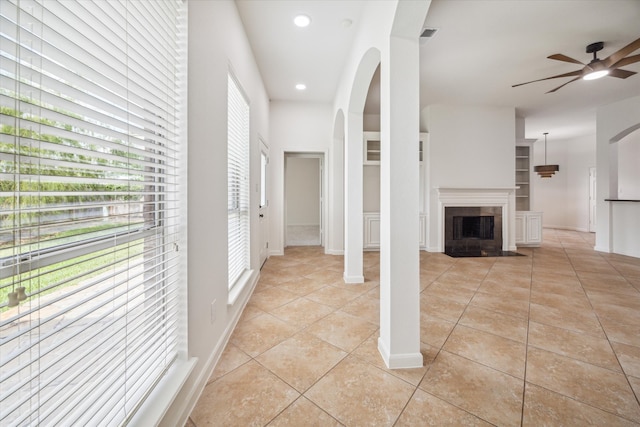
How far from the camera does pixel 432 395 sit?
146 cm

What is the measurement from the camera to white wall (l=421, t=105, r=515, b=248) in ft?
17.4

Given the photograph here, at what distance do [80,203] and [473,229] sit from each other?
240 inches

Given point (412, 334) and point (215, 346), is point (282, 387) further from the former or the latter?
point (412, 334)

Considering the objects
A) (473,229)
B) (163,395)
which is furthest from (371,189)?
(163,395)

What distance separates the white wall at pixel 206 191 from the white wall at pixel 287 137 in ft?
9.01

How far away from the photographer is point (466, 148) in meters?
5.35

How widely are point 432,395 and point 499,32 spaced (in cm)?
363

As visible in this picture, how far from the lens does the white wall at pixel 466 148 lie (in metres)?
5.30

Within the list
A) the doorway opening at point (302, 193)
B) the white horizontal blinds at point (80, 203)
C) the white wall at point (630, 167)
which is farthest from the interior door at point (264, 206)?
the white wall at point (630, 167)

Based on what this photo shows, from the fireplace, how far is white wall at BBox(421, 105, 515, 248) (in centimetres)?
32

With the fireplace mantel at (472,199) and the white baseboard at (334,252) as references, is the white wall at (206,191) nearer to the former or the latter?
the white baseboard at (334,252)

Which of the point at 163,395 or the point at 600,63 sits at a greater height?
the point at 600,63

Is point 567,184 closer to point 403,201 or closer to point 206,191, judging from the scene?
point 403,201

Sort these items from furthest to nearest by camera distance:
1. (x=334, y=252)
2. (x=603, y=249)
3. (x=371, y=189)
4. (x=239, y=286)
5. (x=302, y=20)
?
(x=371, y=189) < (x=603, y=249) < (x=334, y=252) < (x=302, y=20) < (x=239, y=286)
